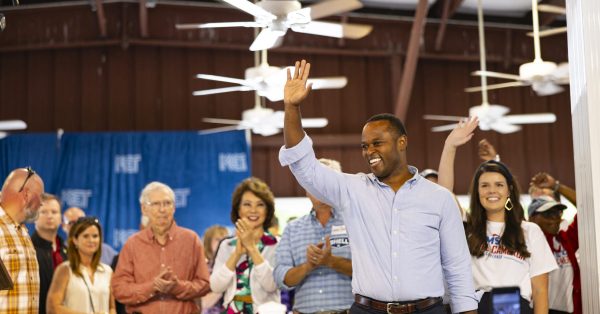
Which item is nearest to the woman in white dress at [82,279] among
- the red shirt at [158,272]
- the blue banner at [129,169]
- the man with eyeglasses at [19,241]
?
the red shirt at [158,272]

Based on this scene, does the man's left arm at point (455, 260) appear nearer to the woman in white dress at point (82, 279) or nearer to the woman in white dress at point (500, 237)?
the woman in white dress at point (500, 237)

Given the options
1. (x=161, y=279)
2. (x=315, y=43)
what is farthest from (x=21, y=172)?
(x=315, y=43)

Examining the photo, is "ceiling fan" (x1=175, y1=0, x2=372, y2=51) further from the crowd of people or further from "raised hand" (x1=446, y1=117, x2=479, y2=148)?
"raised hand" (x1=446, y1=117, x2=479, y2=148)

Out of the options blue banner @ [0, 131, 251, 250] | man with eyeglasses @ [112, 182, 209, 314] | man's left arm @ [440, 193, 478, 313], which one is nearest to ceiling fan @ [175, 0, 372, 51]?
man with eyeglasses @ [112, 182, 209, 314]

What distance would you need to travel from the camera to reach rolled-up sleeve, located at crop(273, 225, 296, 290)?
3801mm

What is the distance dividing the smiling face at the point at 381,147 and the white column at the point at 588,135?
112cm

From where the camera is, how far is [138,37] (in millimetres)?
12266

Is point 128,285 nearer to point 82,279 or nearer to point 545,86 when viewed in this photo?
point 82,279

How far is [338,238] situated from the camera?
376cm

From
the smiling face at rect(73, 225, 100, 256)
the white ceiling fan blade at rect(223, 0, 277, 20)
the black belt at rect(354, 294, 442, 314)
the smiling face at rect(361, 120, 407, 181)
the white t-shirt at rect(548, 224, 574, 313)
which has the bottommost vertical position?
the white t-shirt at rect(548, 224, 574, 313)

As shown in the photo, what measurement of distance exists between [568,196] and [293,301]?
2429 mm

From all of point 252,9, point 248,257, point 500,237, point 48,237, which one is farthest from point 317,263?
point 252,9

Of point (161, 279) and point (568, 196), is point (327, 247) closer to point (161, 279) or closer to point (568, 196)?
point (161, 279)

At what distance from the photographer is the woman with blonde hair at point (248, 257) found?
402cm
